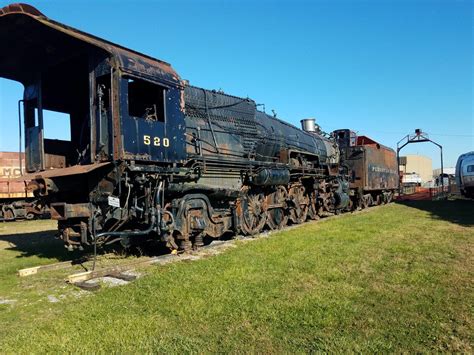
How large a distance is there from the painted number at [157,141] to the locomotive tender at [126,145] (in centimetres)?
2

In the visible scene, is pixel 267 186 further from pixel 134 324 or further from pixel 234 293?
pixel 134 324

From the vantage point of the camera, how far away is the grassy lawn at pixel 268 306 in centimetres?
413

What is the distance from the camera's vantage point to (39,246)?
11219 millimetres

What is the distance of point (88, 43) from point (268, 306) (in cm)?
555

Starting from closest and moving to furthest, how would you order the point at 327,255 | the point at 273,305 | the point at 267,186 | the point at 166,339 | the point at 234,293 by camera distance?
1. the point at 166,339
2. the point at 273,305
3. the point at 234,293
4. the point at 327,255
5. the point at 267,186

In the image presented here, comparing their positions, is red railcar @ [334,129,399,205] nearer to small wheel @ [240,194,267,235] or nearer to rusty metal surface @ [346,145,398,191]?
rusty metal surface @ [346,145,398,191]

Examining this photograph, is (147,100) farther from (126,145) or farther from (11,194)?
(11,194)

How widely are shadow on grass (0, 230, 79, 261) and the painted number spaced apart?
3496mm

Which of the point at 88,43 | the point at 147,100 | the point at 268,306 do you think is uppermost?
the point at 88,43

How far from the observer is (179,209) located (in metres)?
8.55

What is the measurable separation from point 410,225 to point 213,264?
7.77 metres

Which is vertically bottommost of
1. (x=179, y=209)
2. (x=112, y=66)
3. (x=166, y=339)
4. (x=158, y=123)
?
(x=166, y=339)

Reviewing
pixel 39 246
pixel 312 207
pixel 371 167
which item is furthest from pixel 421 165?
pixel 39 246

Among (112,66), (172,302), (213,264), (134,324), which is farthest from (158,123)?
(134,324)
